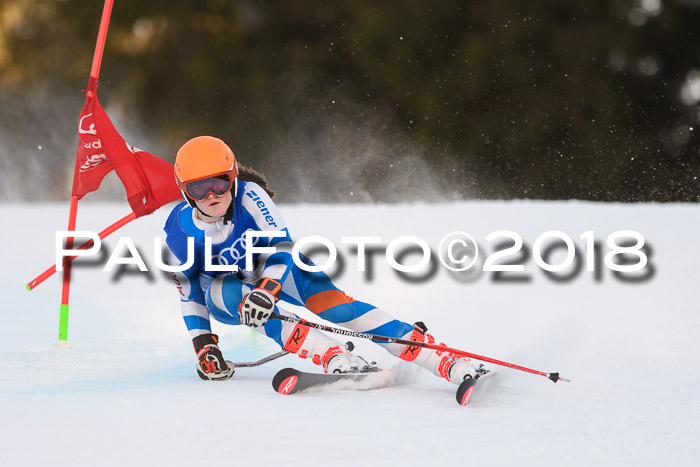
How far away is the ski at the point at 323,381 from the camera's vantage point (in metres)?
3.26

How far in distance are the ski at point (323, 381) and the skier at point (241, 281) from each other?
0.04 meters

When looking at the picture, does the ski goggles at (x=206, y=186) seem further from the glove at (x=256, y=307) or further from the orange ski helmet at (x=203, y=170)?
the glove at (x=256, y=307)

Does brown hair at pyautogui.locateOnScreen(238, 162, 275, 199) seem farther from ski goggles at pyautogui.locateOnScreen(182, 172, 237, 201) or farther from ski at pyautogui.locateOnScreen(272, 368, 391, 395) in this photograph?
ski at pyautogui.locateOnScreen(272, 368, 391, 395)

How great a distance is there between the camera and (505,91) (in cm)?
1352

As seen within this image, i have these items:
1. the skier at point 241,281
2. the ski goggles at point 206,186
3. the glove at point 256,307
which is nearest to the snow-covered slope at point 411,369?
the skier at point 241,281

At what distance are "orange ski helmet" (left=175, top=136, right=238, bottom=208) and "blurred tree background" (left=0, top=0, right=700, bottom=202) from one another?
797 centimetres

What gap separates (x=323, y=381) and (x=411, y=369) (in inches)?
21.2

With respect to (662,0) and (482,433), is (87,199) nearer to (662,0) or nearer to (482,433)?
(662,0)

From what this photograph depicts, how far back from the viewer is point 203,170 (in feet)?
11.2

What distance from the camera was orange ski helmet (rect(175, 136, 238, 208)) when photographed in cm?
342

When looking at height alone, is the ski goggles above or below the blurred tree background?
below

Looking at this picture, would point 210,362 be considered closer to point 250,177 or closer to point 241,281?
point 241,281

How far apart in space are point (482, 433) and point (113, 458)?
3.65 ft

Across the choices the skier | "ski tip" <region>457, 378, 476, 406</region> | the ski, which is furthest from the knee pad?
"ski tip" <region>457, 378, 476, 406</region>
